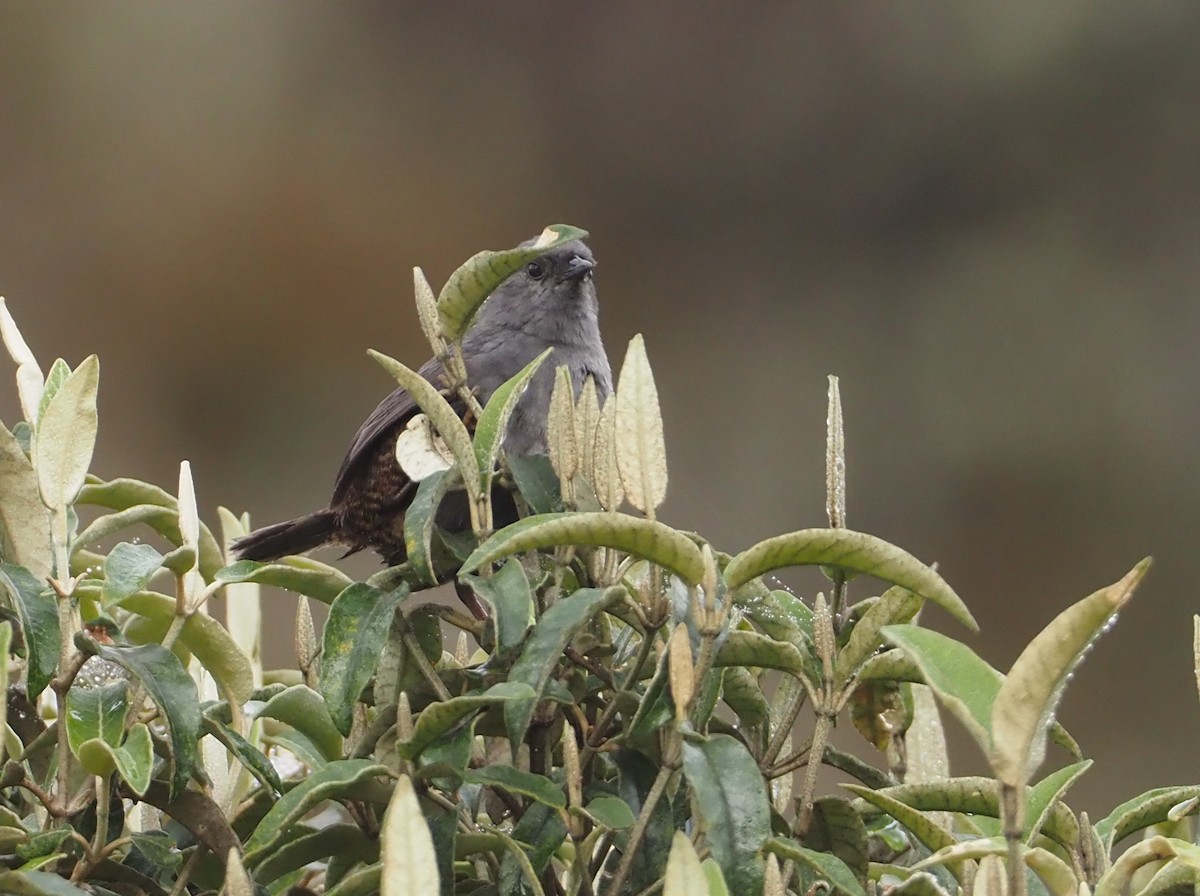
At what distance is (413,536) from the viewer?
2.96ft

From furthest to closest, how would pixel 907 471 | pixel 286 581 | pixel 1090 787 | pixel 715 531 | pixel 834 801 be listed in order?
1. pixel 1090 787
2. pixel 907 471
3. pixel 715 531
4. pixel 286 581
5. pixel 834 801

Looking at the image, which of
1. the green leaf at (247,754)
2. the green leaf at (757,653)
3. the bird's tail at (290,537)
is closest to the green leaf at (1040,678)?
the green leaf at (757,653)

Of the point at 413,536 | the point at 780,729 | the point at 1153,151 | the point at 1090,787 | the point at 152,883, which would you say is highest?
the point at 1153,151

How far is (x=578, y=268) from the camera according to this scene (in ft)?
8.39

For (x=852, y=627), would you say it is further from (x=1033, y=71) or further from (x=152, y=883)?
(x=1033, y=71)

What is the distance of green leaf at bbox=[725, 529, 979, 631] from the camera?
0.77m

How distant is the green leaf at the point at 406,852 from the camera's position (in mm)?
597

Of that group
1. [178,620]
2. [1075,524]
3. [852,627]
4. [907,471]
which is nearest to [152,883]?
[178,620]

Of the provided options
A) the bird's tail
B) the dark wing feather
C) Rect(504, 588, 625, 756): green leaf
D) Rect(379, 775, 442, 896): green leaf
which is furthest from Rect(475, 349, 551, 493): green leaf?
the bird's tail

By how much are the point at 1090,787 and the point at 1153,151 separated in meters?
2.17

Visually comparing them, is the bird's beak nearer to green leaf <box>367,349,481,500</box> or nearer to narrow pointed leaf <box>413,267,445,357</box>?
narrow pointed leaf <box>413,267,445,357</box>

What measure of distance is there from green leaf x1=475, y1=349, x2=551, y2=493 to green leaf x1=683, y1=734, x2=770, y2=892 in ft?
0.77

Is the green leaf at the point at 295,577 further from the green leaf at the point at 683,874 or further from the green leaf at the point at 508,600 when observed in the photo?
the green leaf at the point at 683,874

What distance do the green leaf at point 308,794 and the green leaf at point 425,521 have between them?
139 mm
